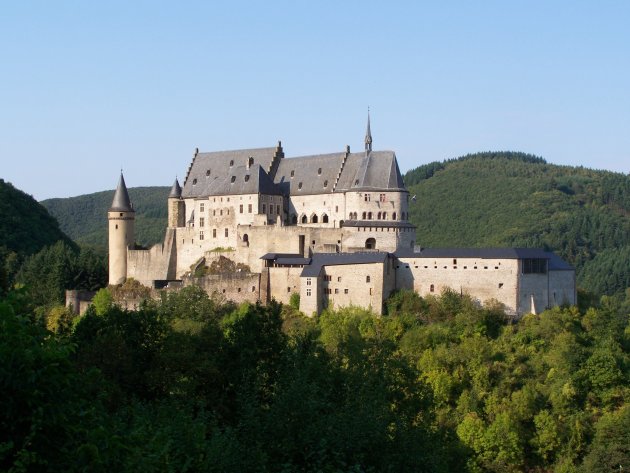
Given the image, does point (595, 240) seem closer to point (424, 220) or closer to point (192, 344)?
point (424, 220)

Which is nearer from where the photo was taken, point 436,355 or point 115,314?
point 115,314

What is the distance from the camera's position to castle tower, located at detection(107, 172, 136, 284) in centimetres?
6175

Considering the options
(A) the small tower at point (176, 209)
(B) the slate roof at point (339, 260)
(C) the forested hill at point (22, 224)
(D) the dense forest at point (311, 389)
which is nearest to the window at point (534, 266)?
(D) the dense forest at point (311, 389)

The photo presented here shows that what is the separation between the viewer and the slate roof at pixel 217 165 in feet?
210

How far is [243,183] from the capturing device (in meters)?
61.6

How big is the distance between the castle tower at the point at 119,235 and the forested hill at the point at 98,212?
78.3 m

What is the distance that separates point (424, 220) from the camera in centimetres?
14288

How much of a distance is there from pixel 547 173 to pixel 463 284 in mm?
134451

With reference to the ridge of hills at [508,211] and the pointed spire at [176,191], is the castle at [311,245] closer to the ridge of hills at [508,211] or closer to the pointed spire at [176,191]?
the pointed spire at [176,191]

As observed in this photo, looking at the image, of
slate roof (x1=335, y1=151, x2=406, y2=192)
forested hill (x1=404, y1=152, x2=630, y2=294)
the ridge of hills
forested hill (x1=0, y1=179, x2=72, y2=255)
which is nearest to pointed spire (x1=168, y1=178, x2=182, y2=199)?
slate roof (x1=335, y1=151, x2=406, y2=192)

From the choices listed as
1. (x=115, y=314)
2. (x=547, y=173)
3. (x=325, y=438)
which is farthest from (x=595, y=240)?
(x=325, y=438)

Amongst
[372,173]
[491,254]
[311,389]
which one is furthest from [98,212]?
[311,389]

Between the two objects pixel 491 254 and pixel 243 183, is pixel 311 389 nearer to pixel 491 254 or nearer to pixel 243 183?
pixel 491 254

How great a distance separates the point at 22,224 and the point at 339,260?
43.5 m
